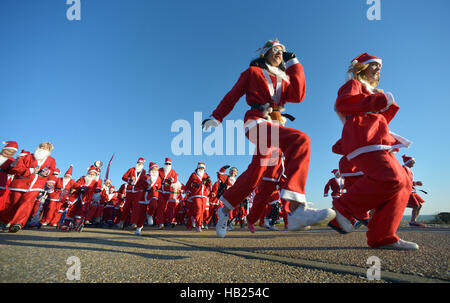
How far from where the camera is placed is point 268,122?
2.38 meters

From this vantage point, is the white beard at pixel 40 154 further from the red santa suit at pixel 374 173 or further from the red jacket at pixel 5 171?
the red santa suit at pixel 374 173

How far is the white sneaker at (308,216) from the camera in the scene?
1845 millimetres

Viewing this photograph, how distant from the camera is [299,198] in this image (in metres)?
1.96

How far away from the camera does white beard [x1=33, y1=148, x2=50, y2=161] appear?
534 cm

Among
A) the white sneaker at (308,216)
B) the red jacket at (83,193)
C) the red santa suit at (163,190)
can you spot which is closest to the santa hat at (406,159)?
the white sneaker at (308,216)

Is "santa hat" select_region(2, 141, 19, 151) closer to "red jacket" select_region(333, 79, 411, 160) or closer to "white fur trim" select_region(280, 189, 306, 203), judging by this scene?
"white fur trim" select_region(280, 189, 306, 203)

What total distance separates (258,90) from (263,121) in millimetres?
467

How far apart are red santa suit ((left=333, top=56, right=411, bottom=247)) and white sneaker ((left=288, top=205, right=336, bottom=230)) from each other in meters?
0.44

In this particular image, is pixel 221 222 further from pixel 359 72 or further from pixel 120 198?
pixel 120 198

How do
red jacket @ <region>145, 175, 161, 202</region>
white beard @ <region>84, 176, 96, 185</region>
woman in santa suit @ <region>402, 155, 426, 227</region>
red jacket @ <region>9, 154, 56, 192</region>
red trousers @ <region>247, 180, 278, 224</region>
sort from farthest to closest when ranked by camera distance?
white beard @ <region>84, 176, 96, 185</region>
red jacket @ <region>145, 175, 161, 202</region>
woman in santa suit @ <region>402, 155, 426, 227</region>
red jacket @ <region>9, 154, 56, 192</region>
red trousers @ <region>247, 180, 278, 224</region>

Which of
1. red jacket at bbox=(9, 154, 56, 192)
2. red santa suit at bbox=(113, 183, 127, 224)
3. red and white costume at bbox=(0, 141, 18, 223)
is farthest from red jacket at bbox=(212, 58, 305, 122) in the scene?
red santa suit at bbox=(113, 183, 127, 224)
